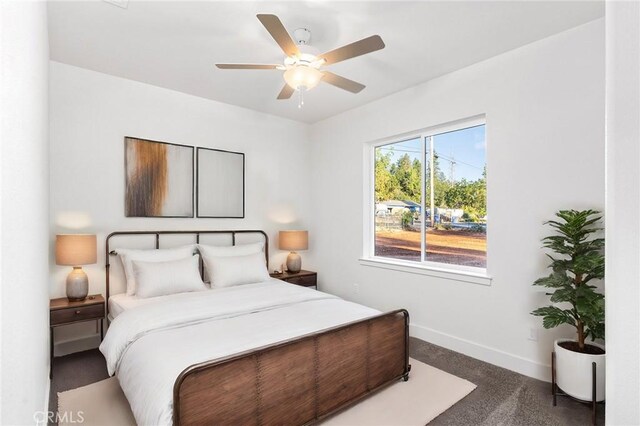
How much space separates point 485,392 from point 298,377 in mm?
1599

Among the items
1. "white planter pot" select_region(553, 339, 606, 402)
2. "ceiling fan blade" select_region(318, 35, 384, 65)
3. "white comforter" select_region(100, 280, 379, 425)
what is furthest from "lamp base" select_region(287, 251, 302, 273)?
"white planter pot" select_region(553, 339, 606, 402)

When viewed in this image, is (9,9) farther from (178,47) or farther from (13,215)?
(178,47)

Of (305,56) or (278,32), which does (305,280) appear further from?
(278,32)

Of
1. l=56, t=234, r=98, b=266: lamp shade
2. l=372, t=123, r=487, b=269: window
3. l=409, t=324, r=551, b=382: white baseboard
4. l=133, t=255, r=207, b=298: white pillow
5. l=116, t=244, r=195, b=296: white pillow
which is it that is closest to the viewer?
l=409, t=324, r=551, b=382: white baseboard

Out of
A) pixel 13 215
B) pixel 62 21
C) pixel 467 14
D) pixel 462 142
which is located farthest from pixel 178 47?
pixel 462 142

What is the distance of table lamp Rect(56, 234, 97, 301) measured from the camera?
297 centimetres

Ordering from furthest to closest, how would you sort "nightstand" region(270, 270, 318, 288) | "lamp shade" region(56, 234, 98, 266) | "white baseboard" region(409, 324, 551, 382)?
"nightstand" region(270, 270, 318, 288), "lamp shade" region(56, 234, 98, 266), "white baseboard" region(409, 324, 551, 382)

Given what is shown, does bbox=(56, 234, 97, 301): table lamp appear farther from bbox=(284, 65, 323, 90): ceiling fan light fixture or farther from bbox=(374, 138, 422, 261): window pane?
bbox=(374, 138, 422, 261): window pane

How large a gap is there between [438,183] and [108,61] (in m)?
3.67

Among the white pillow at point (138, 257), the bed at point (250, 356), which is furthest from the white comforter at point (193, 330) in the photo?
the white pillow at point (138, 257)

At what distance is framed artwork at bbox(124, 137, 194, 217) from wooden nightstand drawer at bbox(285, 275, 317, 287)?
1574 mm

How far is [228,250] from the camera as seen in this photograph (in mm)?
3955

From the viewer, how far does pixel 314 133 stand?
5227 millimetres

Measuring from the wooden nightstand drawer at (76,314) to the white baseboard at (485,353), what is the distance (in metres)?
3.26
